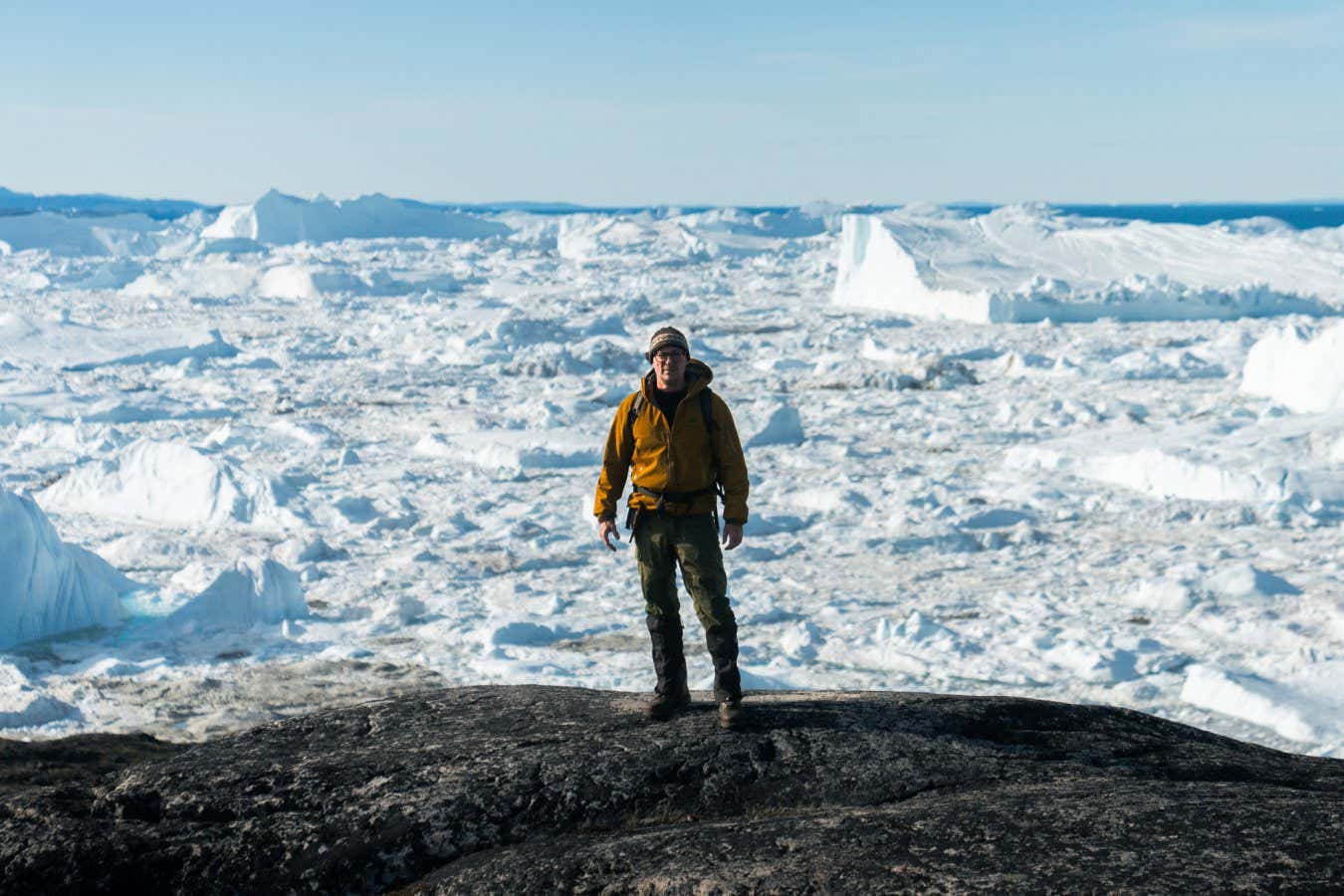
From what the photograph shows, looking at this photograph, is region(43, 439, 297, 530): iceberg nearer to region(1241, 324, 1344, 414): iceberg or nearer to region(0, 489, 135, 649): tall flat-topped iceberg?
region(0, 489, 135, 649): tall flat-topped iceberg

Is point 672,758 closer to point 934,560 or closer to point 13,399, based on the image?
point 934,560

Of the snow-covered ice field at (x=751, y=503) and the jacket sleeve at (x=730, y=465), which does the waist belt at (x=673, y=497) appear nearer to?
the jacket sleeve at (x=730, y=465)

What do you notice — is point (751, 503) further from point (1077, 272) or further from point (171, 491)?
point (1077, 272)

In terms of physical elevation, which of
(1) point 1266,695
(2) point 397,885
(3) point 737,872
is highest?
(3) point 737,872

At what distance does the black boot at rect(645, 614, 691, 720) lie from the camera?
3068 millimetres

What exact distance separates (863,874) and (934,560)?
7.48 m

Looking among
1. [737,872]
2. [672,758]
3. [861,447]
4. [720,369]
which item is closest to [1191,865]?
[737,872]

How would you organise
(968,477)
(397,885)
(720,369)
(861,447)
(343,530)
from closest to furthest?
(397,885), (343,530), (968,477), (861,447), (720,369)

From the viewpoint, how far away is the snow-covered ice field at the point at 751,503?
279 inches

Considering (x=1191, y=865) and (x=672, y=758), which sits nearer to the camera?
(x=1191, y=865)

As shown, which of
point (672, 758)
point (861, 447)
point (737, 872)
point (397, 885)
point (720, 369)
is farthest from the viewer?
point (720, 369)

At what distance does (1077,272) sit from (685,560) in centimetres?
3062

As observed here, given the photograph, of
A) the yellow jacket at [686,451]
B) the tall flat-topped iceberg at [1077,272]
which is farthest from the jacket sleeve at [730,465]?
the tall flat-topped iceberg at [1077,272]

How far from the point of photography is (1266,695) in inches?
254
